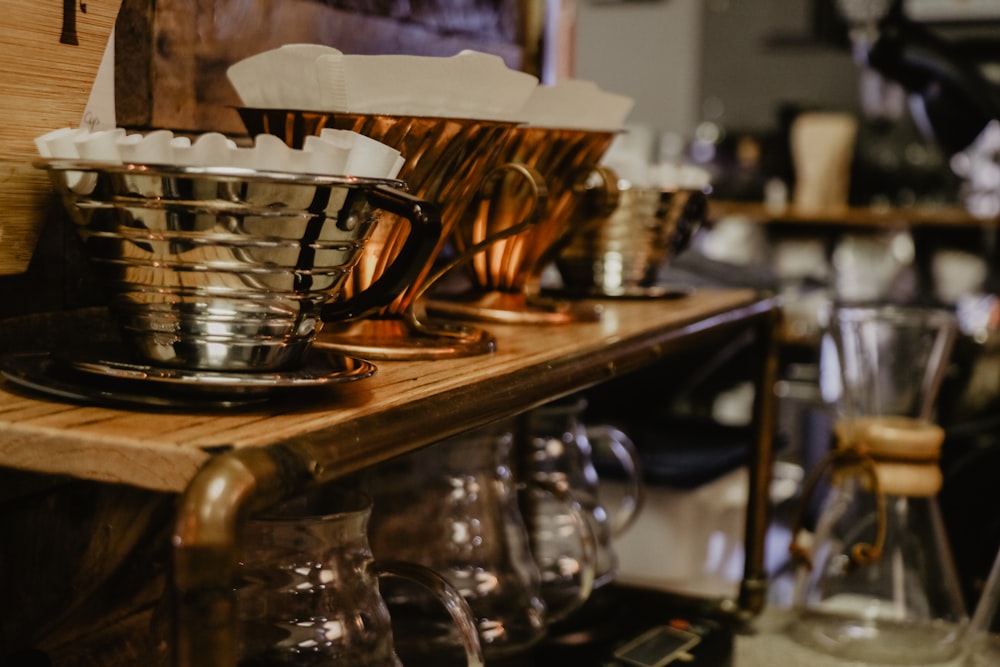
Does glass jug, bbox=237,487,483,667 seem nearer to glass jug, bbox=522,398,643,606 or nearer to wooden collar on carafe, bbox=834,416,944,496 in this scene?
glass jug, bbox=522,398,643,606

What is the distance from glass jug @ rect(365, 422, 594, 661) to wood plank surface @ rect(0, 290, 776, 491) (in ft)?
0.72

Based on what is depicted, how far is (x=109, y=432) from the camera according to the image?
542 mm

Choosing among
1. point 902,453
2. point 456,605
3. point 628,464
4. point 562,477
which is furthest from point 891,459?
point 456,605

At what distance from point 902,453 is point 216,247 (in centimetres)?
114

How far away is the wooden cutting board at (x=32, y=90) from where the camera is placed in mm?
738

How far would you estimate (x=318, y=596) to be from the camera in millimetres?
818

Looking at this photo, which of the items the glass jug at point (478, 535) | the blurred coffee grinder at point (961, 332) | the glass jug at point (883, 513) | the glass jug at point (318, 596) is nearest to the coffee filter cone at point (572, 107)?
the glass jug at point (478, 535)

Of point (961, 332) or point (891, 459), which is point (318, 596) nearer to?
point (891, 459)

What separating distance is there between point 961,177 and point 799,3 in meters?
1.36

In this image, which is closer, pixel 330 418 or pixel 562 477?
pixel 330 418

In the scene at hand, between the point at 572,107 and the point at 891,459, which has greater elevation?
the point at 572,107

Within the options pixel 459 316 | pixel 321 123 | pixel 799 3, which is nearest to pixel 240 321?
pixel 321 123

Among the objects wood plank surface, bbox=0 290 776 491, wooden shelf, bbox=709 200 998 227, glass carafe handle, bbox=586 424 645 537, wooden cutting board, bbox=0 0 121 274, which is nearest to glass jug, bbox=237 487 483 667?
wood plank surface, bbox=0 290 776 491

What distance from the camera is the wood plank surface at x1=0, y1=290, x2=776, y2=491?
0.53 metres
